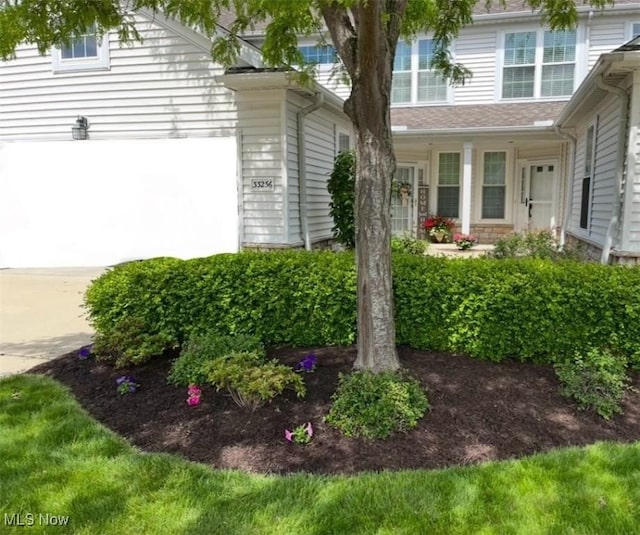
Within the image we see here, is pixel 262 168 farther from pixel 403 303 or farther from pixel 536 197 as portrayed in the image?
pixel 536 197

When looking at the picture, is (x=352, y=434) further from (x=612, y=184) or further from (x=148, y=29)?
(x=148, y=29)

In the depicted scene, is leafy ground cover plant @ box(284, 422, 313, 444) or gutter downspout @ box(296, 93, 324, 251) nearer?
leafy ground cover plant @ box(284, 422, 313, 444)

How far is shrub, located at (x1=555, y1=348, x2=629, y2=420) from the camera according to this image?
3.33 metres

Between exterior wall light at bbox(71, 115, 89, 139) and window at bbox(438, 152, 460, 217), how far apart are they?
361 inches

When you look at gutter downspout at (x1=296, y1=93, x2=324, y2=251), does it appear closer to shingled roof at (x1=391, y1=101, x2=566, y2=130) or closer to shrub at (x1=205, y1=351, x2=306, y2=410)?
shrub at (x1=205, y1=351, x2=306, y2=410)

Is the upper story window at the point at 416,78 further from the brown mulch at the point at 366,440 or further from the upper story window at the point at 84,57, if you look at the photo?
the brown mulch at the point at 366,440

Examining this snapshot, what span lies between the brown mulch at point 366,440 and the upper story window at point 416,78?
1089cm

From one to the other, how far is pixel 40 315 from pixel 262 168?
3.64 m

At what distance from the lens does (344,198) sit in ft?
27.1

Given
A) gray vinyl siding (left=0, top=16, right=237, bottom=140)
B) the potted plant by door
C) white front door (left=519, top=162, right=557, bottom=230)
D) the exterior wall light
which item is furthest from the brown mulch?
white front door (left=519, top=162, right=557, bottom=230)

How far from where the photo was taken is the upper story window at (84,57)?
8202 millimetres

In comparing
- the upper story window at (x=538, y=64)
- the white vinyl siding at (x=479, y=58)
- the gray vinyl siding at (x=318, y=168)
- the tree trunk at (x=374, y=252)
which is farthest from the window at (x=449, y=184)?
the tree trunk at (x=374, y=252)

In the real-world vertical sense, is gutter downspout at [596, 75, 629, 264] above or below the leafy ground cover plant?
above

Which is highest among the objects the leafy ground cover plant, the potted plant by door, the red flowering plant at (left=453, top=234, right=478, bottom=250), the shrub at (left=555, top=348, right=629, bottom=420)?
the potted plant by door
